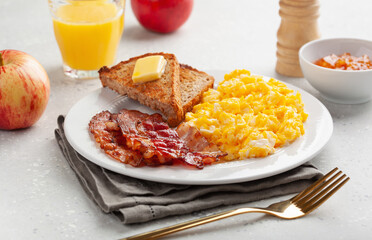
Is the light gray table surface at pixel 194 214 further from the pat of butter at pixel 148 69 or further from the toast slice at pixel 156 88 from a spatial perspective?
the pat of butter at pixel 148 69

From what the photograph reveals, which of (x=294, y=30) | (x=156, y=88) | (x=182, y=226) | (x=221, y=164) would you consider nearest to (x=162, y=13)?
(x=294, y=30)

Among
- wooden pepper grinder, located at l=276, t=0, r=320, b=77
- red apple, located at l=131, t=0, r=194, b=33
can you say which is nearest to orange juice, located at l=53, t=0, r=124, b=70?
red apple, located at l=131, t=0, r=194, b=33

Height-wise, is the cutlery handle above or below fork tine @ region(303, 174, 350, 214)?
above

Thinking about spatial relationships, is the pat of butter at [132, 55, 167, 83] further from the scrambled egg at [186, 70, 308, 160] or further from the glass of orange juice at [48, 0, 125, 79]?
the glass of orange juice at [48, 0, 125, 79]

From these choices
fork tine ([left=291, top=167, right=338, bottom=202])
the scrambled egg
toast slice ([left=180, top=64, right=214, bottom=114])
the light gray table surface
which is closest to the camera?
the light gray table surface

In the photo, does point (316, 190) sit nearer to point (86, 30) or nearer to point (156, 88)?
point (156, 88)

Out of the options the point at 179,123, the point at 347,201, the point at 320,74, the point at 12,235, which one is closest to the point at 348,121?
the point at 320,74
